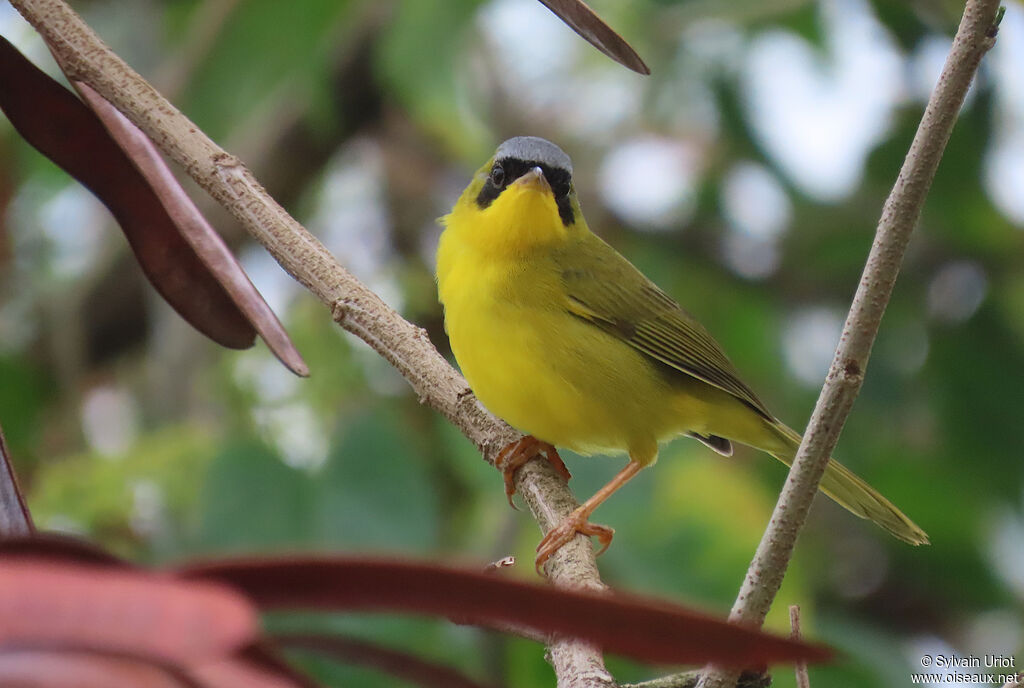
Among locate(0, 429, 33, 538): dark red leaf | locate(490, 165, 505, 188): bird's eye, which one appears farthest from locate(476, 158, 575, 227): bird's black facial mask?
locate(0, 429, 33, 538): dark red leaf

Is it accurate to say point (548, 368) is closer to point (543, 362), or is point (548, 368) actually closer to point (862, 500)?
point (543, 362)

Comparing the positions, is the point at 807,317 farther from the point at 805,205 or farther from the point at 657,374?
the point at 657,374

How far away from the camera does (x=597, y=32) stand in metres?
1.25

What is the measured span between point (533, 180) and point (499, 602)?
8.79 feet

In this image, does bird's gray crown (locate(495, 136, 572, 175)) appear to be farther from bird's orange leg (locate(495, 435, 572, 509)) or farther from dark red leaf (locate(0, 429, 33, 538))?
dark red leaf (locate(0, 429, 33, 538))

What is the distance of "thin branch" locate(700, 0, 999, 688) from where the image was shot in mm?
1074

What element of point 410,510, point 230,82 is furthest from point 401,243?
point 410,510

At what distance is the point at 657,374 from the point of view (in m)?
3.06

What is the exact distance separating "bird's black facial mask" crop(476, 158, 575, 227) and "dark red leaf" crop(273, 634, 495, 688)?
2622mm

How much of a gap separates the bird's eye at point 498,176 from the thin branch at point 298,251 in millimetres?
1426

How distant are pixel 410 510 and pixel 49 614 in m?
2.85

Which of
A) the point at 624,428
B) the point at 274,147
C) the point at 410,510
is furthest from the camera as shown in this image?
the point at 274,147

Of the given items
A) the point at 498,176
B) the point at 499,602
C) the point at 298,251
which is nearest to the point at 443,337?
the point at 498,176

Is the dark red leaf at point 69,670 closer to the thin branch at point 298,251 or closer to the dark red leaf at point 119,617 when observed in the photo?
the dark red leaf at point 119,617
